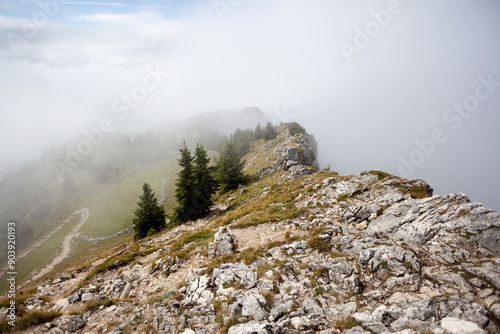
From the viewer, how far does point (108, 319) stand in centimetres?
1155

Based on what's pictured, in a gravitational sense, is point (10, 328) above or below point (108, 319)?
above

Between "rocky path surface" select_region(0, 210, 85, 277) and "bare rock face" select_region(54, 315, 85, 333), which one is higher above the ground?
"bare rock face" select_region(54, 315, 85, 333)

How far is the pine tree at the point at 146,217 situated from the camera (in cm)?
3916

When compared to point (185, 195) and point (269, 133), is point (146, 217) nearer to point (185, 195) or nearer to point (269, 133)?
point (185, 195)

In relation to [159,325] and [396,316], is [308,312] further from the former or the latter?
[159,325]

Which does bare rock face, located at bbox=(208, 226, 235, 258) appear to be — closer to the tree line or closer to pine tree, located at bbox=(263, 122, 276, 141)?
the tree line

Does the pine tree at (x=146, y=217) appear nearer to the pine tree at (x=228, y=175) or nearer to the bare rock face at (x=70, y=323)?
the pine tree at (x=228, y=175)

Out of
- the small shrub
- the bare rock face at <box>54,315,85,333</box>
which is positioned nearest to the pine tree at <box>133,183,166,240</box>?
the bare rock face at <box>54,315,85,333</box>

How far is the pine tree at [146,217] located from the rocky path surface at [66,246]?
118ft

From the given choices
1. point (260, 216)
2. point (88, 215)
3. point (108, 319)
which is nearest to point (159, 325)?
point (108, 319)

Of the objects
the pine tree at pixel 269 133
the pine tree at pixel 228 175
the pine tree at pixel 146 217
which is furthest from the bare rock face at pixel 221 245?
the pine tree at pixel 269 133

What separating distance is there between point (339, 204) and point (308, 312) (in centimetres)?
1497

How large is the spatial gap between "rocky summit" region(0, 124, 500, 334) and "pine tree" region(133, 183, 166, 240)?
20.3 m

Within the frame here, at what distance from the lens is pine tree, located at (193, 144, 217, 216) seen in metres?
37.1
